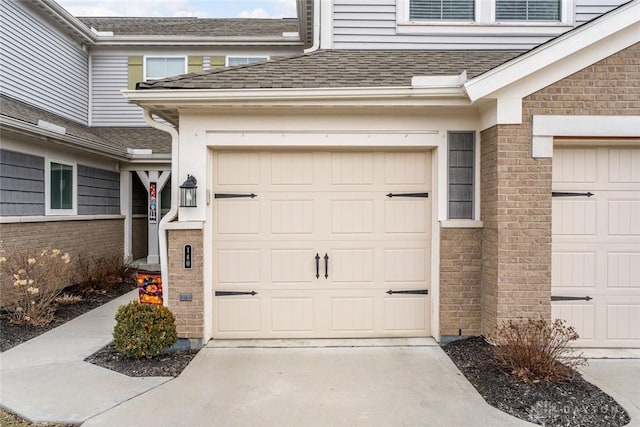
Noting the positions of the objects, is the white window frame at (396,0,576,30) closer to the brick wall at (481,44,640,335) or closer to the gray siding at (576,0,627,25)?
the gray siding at (576,0,627,25)

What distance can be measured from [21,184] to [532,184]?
26.8ft

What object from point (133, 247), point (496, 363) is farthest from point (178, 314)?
point (133, 247)

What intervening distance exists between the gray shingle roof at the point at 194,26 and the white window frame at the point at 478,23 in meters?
8.48

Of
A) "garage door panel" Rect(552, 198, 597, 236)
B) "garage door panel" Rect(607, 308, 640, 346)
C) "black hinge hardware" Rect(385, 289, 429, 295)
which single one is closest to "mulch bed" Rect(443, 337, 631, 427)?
"black hinge hardware" Rect(385, 289, 429, 295)

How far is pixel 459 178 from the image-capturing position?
227 inches

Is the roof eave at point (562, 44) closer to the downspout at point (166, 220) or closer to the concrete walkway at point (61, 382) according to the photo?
the downspout at point (166, 220)

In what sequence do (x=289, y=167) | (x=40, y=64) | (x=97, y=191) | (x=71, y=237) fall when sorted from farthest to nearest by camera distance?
(x=40, y=64) → (x=97, y=191) → (x=71, y=237) → (x=289, y=167)

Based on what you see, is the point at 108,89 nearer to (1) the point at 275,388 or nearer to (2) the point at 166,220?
(2) the point at 166,220

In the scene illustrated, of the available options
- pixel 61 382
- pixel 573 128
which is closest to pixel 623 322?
pixel 573 128

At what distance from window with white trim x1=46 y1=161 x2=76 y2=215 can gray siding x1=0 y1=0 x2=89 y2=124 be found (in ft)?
8.31

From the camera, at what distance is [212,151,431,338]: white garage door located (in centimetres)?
594

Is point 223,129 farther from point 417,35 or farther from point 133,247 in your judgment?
point 133,247

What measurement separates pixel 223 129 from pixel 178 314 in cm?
232

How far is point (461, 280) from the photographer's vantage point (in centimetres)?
574
